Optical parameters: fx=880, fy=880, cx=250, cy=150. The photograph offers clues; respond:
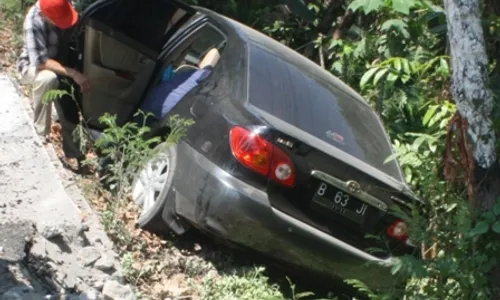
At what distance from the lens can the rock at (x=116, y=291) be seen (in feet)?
16.7

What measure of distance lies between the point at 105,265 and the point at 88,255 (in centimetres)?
13

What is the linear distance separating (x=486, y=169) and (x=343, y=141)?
1.13m

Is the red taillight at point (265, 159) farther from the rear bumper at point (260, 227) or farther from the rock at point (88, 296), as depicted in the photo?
the rock at point (88, 296)

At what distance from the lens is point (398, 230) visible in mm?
5852

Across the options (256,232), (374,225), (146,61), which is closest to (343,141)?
(374,225)

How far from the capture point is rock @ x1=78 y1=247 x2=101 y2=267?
17.6 ft

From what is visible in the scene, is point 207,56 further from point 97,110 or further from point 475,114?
point 475,114

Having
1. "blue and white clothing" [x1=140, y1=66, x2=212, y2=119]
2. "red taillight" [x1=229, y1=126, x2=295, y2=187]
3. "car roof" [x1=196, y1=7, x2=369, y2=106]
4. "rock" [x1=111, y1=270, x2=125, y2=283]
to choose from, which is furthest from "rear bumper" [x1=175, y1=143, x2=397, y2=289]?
"car roof" [x1=196, y1=7, x2=369, y2=106]

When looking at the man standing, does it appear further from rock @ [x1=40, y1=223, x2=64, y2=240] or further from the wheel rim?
rock @ [x1=40, y1=223, x2=64, y2=240]

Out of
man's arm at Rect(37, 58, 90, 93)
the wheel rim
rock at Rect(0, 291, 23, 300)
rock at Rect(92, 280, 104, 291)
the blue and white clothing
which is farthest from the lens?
man's arm at Rect(37, 58, 90, 93)

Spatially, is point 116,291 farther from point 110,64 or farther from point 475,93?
point 110,64

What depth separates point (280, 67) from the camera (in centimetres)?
641

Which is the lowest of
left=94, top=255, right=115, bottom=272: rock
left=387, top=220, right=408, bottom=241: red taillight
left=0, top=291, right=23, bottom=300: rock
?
left=94, top=255, right=115, bottom=272: rock

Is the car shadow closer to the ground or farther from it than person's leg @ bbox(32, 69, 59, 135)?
closer to the ground
